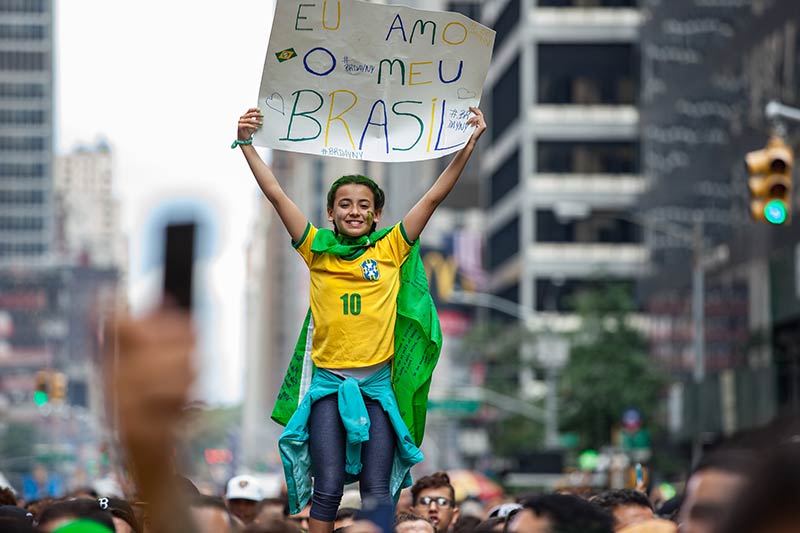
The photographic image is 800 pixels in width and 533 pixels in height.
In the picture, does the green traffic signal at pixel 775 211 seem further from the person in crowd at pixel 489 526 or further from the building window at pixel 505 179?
the building window at pixel 505 179

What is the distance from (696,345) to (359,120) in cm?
3214

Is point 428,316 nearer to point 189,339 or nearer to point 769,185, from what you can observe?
point 189,339

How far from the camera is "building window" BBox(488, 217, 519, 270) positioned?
→ 3050 inches

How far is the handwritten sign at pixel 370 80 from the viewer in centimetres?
834

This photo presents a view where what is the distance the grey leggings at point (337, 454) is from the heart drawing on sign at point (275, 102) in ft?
4.70

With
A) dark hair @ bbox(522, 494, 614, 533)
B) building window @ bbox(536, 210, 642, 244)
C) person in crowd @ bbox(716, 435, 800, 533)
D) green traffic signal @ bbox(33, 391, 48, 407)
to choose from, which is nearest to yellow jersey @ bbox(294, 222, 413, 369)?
dark hair @ bbox(522, 494, 614, 533)

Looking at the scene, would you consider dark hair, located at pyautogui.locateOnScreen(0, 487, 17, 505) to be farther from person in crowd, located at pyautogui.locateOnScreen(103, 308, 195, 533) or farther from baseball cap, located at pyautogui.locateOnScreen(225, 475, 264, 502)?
person in crowd, located at pyautogui.locateOnScreen(103, 308, 195, 533)

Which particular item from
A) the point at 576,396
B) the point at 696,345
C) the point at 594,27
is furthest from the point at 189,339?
the point at 594,27

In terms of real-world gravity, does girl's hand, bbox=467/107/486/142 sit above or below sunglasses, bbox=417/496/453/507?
above

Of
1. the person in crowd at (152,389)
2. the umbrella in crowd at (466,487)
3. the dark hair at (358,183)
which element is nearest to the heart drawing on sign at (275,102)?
the dark hair at (358,183)

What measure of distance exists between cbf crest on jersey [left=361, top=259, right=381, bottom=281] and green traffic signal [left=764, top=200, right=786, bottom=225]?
34.8 feet

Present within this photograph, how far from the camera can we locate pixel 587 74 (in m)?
74.3

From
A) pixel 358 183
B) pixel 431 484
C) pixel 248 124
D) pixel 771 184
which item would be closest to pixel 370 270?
pixel 358 183

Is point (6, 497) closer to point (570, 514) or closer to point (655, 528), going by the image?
point (655, 528)
